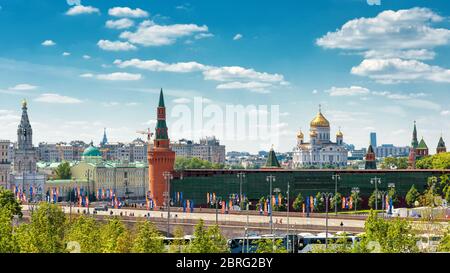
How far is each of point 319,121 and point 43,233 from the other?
474 feet

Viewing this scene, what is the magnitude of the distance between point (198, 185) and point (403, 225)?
58.3m

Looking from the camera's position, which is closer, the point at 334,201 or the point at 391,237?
the point at 391,237

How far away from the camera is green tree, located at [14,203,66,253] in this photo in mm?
28166

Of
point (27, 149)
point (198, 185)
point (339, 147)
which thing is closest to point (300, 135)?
point (339, 147)

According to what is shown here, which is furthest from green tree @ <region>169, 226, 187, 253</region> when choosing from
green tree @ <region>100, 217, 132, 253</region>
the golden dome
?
the golden dome

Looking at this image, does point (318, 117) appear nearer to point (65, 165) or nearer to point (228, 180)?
point (65, 165)

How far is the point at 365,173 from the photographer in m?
84.1

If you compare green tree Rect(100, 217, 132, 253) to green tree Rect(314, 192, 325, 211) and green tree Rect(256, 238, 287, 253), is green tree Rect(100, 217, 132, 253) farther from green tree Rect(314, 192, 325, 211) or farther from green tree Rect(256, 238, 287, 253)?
green tree Rect(314, 192, 325, 211)

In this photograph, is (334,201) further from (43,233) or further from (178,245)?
(178,245)

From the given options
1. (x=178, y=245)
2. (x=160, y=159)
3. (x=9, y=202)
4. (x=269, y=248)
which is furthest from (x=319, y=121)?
(x=269, y=248)

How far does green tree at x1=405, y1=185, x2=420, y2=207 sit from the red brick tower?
28.2 meters

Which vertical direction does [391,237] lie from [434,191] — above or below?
above

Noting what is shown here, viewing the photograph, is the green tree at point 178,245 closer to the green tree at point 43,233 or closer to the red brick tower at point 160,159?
the green tree at point 43,233

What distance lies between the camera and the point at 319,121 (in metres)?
176
